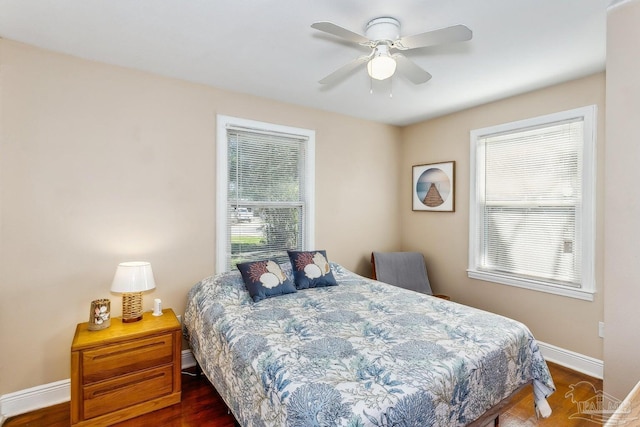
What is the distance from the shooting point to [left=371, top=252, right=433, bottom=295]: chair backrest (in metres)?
3.67

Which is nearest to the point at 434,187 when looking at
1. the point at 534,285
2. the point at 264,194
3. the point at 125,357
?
the point at 534,285

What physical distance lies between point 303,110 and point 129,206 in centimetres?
195

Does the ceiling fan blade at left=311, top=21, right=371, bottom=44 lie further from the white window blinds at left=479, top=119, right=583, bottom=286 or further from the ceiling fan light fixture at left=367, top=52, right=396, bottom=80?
the white window blinds at left=479, top=119, right=583, bottom=286

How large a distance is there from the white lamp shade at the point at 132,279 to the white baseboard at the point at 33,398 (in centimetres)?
83

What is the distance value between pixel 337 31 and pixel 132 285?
6.89 feet

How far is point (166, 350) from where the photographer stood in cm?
228

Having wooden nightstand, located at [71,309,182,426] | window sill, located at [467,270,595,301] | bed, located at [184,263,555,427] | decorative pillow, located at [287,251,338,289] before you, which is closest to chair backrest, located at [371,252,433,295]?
window sill, located at [467,270,595,301]

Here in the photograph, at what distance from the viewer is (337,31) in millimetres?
1636

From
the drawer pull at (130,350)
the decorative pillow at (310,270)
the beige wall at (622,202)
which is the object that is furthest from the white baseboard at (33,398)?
the beige wall at (622,202)

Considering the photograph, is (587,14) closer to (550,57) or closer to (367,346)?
(550,57)

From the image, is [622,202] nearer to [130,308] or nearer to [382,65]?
[382,65]

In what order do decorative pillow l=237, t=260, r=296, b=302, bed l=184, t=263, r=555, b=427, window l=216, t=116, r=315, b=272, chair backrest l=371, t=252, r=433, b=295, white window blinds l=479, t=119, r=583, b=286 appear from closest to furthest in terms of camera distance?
bed l=184, t=263, r=555, b=427 → decorative pillow l=237, t=260, r=296, b=302 → white window blinds l=479, t=119, r=583, b=286 → window l=216, t=116, r=315, b=272 → chair backrest l=371, t=252, r=433, b=295

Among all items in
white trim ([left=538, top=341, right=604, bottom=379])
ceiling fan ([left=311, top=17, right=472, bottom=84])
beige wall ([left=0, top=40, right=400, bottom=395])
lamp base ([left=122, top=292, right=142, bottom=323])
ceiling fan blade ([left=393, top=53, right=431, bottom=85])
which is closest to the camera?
ceiling fan ([left=311, top=17, right=472, bottom=84])

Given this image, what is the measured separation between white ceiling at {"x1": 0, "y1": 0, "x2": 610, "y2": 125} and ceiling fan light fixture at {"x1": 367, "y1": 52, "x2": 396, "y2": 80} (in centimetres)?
23
